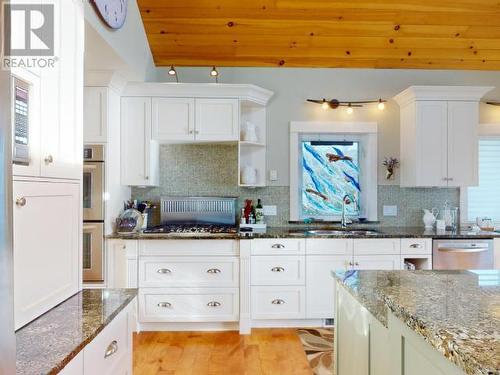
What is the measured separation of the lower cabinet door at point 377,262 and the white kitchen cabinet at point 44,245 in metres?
2.47

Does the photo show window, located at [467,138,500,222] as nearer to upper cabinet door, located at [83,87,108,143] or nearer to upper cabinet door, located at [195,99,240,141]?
upper cabinet door, located at [195,99,240,141]

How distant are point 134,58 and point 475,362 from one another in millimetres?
3183

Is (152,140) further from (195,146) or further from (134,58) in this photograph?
(134,58)

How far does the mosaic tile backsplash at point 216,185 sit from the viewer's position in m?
3.74

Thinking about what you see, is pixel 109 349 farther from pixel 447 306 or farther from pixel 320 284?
pixel 320 284

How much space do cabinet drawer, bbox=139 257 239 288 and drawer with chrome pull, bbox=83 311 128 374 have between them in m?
1.61

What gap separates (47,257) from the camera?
124cm

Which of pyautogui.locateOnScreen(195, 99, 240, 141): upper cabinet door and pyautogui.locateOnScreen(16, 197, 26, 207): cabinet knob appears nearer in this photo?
pyautogui.locateOnScreen(16, 197, 26, 207): cabinet knob

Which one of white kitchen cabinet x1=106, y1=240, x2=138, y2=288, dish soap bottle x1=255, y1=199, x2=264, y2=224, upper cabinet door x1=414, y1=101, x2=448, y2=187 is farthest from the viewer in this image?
dish soap bottle x1=255, y1=199, x2=264, y2=224

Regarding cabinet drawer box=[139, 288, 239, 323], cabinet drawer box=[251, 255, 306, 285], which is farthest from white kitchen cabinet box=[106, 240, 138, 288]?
cabinet drawer box=[251, 255, 306, 285]

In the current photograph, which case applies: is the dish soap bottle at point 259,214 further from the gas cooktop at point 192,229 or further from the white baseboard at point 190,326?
the white baseboard at point 190,326

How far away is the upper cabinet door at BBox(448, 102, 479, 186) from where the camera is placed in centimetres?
348

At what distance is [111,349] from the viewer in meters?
1.30

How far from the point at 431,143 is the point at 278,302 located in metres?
2.19
